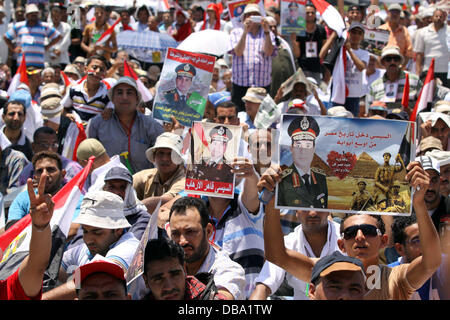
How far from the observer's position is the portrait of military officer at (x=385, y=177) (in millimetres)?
4203

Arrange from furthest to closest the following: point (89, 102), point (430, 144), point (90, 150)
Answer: point (89, 102) < point (430, 144) < point (90, 150)

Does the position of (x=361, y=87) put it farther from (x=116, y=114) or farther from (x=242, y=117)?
(x=116, y=114)

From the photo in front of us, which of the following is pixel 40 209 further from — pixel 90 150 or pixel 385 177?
pixel 90 150

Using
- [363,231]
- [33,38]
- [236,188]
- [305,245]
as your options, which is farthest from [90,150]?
[33,38]

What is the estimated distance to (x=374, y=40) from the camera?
32.8 feet

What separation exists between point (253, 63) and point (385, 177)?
5.60 metres

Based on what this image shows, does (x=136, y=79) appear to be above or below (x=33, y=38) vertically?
above

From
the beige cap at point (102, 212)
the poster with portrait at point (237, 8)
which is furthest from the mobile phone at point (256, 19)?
the beige cap at point (102, 212)

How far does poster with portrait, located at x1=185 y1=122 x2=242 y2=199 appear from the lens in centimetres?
487

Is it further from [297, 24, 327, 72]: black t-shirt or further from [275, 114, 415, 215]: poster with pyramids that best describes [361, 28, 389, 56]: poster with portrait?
[275, 114, 415, 215]: poster with pyramids

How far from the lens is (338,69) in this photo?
9.48m

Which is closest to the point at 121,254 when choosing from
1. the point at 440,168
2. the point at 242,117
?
the point at 440,168

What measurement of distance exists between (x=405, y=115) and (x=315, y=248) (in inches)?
146

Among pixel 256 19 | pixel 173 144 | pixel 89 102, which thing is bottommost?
pixel 89 102
